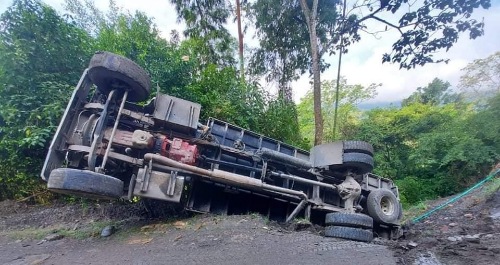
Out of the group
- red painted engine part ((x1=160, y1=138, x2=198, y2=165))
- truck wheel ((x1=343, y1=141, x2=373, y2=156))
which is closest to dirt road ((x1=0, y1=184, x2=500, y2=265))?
red painted engine part ((x1=160, y1=138, x2=198, y2=165))

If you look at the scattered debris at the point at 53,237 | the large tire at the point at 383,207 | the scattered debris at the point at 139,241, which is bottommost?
the scattered debris at the point at 53,237

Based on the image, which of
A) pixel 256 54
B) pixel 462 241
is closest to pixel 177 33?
pixel 256 54

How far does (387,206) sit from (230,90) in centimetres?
437

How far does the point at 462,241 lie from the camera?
10.5 feet

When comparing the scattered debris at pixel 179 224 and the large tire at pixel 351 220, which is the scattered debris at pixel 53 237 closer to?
the scattered debris at pixel 179 224

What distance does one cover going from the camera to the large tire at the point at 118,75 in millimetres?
3143

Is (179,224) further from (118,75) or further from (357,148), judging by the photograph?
(357,148)

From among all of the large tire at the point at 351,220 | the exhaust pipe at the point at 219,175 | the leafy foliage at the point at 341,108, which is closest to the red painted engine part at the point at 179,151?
the exhaust pipe at the point at 219,175

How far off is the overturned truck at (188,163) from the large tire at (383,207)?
17 mm

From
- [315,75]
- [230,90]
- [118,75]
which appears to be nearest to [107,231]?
[118,75]

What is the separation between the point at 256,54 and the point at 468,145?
30.9 feet

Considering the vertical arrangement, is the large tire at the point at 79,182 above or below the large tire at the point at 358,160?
below

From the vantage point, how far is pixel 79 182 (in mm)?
2748

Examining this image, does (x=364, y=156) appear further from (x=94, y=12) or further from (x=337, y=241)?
(x=94, y=12)
